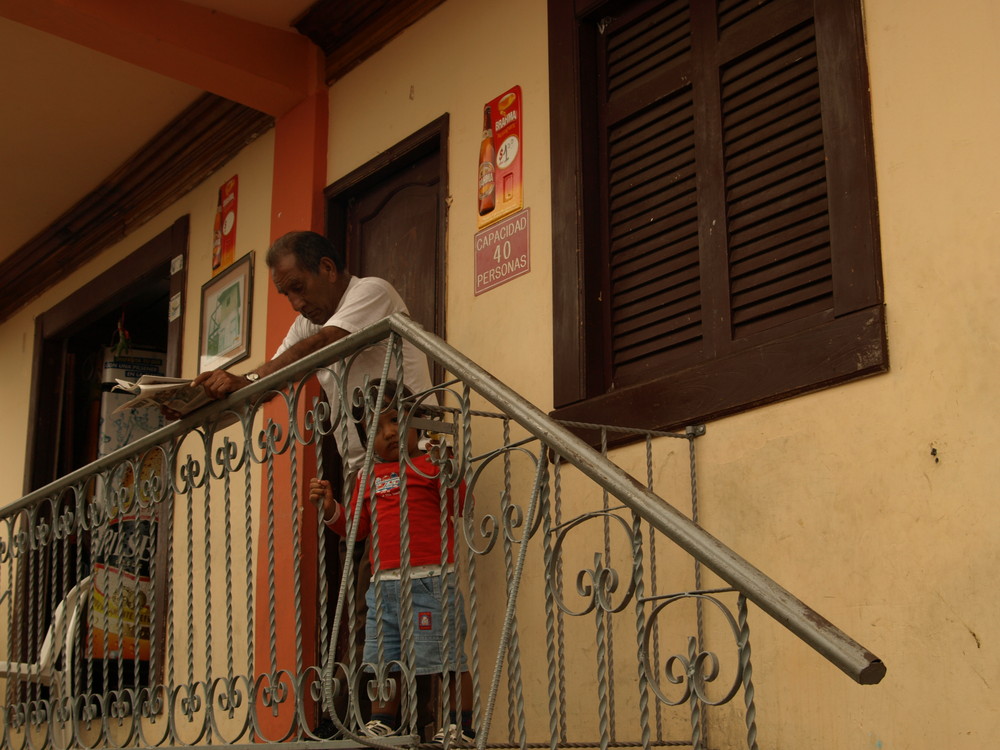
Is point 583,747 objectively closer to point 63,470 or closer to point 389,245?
point 389,245

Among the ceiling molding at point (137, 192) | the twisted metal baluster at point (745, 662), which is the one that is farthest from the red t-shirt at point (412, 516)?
the ceiling molding at point (137, 192)

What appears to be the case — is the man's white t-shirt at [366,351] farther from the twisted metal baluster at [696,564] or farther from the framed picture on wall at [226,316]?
the framed picture on wall at [226,316]

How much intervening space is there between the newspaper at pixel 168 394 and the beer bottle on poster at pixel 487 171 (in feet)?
5.07

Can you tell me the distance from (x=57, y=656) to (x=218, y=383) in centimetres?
160

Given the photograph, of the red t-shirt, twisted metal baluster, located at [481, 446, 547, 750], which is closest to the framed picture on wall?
the red t-shirt

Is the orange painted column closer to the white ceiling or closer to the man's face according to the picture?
the white ceiling

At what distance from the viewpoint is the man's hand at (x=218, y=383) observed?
426 cm

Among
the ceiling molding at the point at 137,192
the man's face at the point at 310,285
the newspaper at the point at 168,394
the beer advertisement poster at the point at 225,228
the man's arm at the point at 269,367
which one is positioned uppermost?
the ceiling molding at the point at 137,192

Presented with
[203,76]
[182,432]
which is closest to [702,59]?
[182,432]

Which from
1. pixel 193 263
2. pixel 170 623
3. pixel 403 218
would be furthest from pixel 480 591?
pixel 193 263

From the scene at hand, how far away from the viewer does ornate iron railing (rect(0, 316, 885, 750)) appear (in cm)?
273

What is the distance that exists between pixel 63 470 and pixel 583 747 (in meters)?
5.82

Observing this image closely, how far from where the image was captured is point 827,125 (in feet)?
13.1

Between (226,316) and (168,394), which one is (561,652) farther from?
(226,316)
